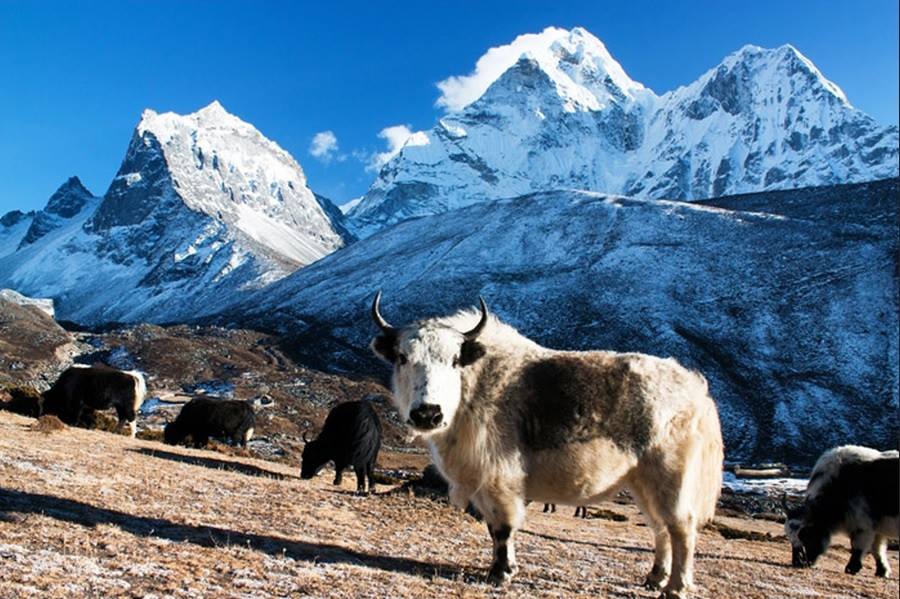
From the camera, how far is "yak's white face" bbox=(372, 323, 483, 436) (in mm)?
6996

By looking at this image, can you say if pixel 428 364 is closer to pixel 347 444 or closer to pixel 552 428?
pixel 552 428

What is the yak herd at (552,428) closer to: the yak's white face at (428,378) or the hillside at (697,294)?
the yak's white face at (428,378)

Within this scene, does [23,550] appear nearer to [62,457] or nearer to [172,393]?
[62,457]

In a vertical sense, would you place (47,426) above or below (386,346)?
below

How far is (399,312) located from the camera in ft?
310

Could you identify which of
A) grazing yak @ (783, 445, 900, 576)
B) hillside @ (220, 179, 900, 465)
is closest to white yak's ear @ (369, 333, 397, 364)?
grazing yak @ (783, 445, 900, 576)

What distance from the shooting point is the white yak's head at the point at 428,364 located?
7.01m

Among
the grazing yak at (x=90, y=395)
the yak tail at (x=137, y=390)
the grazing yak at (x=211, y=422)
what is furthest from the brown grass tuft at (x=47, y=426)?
the yak tail at (x=137, y=390)

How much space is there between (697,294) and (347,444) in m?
81.5

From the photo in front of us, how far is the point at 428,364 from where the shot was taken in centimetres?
744

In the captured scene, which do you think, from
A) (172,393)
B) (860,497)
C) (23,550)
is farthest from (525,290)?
(23,550)

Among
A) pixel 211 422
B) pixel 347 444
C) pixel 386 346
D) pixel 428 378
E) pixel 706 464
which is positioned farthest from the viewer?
pixel 211 422

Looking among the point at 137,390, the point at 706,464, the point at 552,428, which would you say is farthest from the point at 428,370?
the point at 137,390

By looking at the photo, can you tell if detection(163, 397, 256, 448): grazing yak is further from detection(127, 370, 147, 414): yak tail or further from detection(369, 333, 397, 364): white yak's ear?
detection(369, 333, 397, 364): white yak's ear
